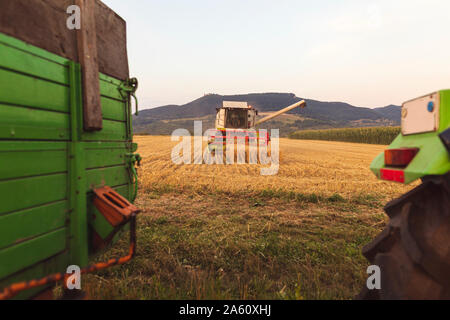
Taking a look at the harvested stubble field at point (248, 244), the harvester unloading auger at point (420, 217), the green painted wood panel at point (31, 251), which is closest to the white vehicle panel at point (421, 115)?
the harvester unloading auger at point (420, 217)

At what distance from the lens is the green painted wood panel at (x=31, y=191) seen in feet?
3.95

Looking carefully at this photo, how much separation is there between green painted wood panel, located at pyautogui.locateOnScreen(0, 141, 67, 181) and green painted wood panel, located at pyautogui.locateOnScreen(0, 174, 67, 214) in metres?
0.04

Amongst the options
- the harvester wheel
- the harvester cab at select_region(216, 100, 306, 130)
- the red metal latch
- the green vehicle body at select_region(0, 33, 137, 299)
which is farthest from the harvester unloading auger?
the harvester cab at select_region(216, 100, 306, 130)

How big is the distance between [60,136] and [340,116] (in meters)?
198

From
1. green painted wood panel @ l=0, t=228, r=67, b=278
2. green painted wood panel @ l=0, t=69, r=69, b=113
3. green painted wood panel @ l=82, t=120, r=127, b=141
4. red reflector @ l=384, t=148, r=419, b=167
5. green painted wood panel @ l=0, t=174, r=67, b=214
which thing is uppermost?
green painted wood panel @ l=0, t=69, r=69, b=113

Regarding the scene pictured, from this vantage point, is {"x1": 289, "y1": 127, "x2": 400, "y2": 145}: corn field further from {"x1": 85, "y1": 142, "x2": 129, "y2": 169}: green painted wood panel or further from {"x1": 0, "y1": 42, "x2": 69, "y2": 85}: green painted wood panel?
{"x1": 0, "y1": 42, "x2": 69, "y2": 85}: green painted wood panel

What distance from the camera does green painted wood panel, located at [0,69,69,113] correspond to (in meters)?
1.19

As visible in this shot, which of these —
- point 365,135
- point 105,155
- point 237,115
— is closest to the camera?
point 105,155

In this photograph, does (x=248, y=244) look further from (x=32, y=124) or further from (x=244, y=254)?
(x=32, y=124)

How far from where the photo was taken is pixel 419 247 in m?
1.22

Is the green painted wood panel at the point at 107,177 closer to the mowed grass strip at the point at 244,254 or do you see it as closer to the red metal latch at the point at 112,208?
the red metal latch at the point at 112,208

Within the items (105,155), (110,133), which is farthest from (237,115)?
(105,155)

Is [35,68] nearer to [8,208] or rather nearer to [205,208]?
[8,208]

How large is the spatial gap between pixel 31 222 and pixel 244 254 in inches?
78.0
